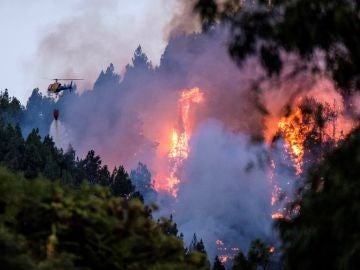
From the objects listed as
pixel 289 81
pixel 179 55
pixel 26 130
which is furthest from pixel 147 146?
pixel 289 81

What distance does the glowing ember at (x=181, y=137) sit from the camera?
123 metres

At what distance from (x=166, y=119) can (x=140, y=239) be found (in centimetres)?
12052

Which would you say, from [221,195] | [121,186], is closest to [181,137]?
[221,195]

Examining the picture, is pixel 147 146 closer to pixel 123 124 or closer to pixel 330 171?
pixel 123 124

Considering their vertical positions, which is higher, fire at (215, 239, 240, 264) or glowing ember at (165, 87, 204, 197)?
glowing ember at (165, 87, 204, 197)

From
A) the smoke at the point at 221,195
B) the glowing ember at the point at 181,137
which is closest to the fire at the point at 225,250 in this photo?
the smoke at the point at 221,195

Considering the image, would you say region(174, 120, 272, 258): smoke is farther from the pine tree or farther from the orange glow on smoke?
the pine tree

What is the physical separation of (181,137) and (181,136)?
0.20m

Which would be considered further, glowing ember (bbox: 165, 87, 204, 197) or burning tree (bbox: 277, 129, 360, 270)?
glowing ember (bbox: 165, 87, 204, 197)

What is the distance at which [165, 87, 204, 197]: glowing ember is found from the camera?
123000 millimetres

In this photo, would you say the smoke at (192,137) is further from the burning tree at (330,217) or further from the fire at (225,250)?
the burning tree at (330,217)

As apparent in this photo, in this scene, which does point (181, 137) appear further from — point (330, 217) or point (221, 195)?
point (330, 217)

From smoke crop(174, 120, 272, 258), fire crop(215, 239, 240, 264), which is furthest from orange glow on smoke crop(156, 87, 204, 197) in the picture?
fire crop(215, 239, 240, 264)

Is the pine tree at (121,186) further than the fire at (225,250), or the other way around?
the fire at (225,250)
